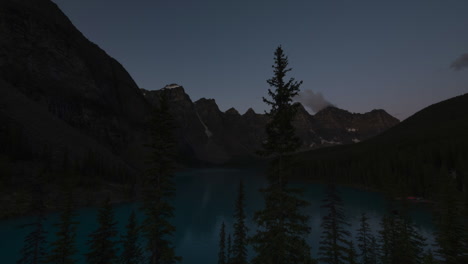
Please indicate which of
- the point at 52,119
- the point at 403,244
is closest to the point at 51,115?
the point at 52,119

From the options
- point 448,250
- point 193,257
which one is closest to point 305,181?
point 193,257

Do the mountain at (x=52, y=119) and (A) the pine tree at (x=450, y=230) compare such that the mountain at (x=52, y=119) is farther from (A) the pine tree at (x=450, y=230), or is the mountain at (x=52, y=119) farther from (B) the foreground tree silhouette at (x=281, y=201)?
(A) the pine tree at (x=450, y=230)

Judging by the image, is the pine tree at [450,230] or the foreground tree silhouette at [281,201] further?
the pine tree at [450,230]

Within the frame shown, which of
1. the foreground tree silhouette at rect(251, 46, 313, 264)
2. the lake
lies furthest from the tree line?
the lake

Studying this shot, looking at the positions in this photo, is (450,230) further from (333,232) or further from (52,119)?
(52,119)

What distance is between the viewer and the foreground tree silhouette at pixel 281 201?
1345 centimetres

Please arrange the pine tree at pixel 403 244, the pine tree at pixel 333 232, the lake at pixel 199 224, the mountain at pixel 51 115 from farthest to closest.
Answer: the mountain at pixel 51 115, the lake at pixel 199 224, the pine tree at pixel 403 244, the pine tree at pixel 333 232

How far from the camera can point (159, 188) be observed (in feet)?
61.6

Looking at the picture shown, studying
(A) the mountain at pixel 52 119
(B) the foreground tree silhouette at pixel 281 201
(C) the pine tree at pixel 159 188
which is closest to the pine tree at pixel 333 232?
(B) the foreground tree silhouette at pixel 281 201

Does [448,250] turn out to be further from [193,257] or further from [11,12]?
[11,12]

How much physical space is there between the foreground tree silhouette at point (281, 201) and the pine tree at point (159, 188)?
7.66 m

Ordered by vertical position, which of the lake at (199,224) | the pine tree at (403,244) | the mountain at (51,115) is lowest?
the lake at (199,224)

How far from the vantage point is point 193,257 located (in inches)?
1494

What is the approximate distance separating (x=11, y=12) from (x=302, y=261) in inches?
7375
